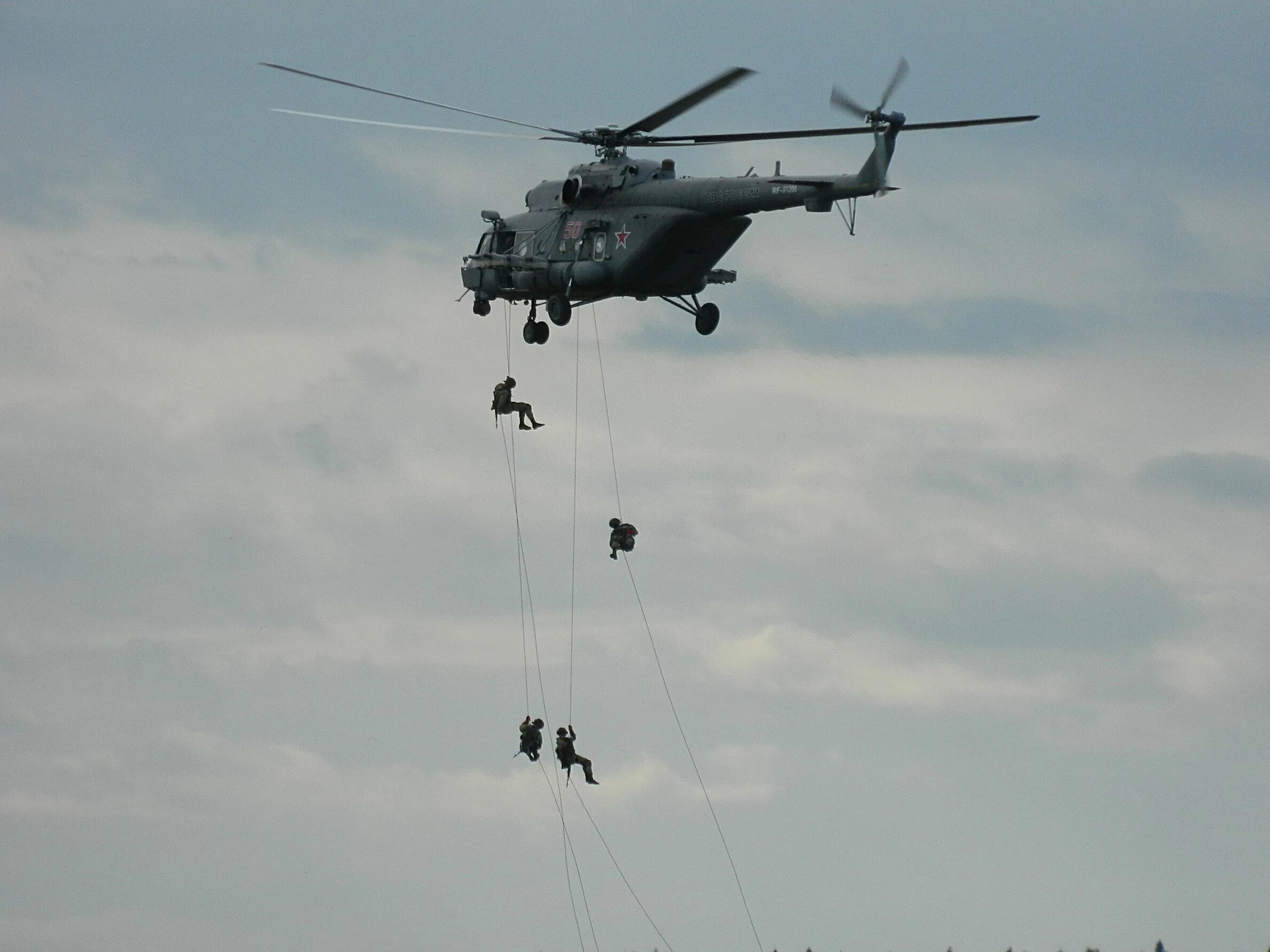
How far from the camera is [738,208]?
5581 centimetres

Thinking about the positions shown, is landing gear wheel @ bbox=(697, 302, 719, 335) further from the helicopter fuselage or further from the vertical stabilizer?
the vertical stabilizer

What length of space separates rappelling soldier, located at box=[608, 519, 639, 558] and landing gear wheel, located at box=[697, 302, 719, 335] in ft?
16.7

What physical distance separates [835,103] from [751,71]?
6.61 ft

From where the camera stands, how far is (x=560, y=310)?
59375 mm

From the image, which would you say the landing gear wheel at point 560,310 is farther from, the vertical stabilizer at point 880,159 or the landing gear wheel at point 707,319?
the vertical stabilizer at point 880,159

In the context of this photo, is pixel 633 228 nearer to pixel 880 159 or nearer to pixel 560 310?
pixel 560 310

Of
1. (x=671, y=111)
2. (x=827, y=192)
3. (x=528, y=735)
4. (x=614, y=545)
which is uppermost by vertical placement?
(x=671, y=111)

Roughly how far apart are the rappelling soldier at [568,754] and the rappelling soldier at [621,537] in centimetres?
446

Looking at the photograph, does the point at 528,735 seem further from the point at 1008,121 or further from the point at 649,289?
the point at 1008,121

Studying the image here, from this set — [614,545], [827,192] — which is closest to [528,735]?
[614,545]

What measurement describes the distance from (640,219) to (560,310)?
131 inches

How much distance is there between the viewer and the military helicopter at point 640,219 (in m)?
54.1

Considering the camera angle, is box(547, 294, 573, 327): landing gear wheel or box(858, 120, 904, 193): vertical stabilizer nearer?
box(858, 120, 904, 193): vertical stabilizer

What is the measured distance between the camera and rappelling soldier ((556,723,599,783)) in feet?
188
